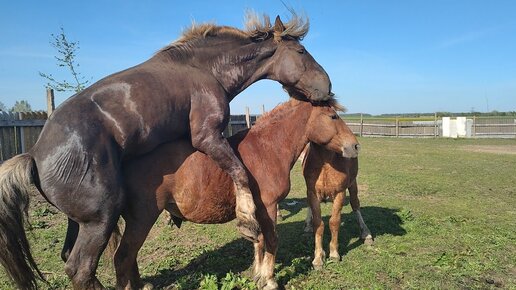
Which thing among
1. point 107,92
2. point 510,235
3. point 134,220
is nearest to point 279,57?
point 107,92

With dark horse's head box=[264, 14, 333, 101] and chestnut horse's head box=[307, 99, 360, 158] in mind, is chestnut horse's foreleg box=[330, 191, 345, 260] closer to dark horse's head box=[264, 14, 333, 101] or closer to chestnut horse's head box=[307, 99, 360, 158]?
chestnut horse's head box=[307, 99, 360, 158]

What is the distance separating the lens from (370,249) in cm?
571

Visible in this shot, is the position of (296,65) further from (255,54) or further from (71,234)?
(71,234)

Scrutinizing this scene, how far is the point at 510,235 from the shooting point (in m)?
6.12

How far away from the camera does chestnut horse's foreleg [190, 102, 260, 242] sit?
3.56 metres

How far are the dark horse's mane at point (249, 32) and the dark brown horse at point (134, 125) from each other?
0.01 meters

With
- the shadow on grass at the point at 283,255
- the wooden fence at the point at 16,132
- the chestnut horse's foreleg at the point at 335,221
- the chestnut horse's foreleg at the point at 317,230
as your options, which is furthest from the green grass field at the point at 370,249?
the wooden fence at the point at 16,132

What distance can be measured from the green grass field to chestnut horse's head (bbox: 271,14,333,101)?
230 cm

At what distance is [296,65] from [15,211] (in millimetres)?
2880

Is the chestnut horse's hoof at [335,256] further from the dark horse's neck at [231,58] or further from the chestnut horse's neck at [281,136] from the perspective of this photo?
the dark horse's neck at [231,58]

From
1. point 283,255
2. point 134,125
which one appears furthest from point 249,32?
point 283,255

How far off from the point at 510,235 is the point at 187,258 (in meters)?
5.13

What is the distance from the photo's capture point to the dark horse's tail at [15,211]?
293 cm

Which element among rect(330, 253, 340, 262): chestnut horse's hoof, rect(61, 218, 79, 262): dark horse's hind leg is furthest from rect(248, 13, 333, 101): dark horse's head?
rect(61, 218, 79, 262): dark horse's hind leg
